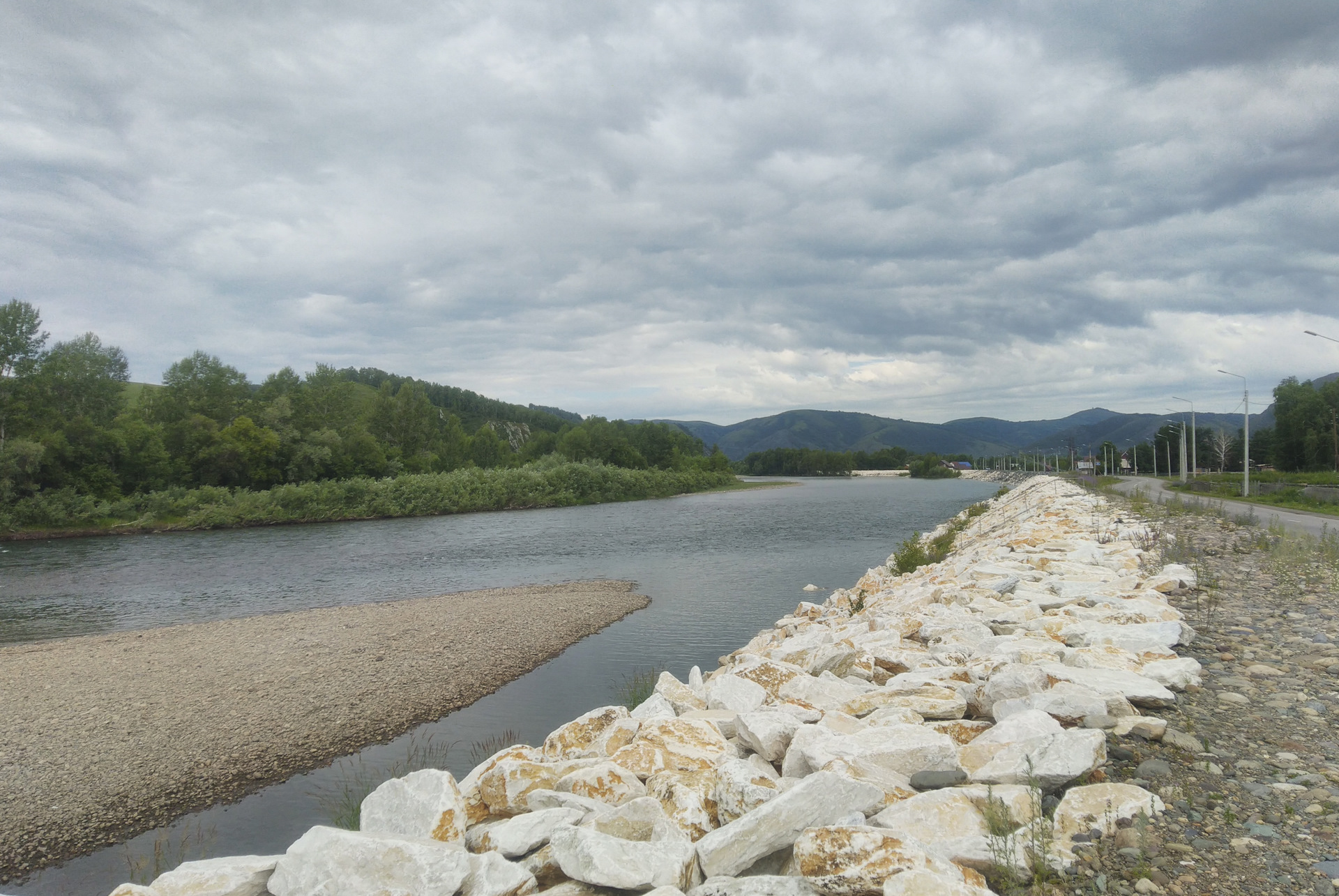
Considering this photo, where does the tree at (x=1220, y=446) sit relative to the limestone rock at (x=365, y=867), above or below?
above

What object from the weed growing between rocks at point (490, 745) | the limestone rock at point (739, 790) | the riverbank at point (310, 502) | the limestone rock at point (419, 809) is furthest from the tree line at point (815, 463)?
the limestone rock at point (419, 809)

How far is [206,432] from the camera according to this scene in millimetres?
59469

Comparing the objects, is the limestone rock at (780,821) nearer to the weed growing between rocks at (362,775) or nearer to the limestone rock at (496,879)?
the limestone rock at (496,879)

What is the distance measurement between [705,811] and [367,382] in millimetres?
172745

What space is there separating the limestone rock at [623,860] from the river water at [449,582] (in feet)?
14.6

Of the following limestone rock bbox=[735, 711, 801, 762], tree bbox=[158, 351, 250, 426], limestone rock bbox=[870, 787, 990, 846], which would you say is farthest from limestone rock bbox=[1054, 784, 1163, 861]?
tree bbox=[158, 351, 250, 426]

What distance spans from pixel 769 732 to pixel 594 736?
193 cm

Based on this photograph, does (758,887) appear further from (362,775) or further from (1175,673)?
(362,775)

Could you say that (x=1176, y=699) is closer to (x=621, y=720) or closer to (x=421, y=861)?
(x=621, y=720)

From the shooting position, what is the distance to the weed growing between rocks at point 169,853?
569cm

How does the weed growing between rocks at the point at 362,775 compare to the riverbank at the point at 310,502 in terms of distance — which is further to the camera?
the riverbank at the point at 310,502

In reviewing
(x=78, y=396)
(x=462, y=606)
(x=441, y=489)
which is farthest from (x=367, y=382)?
(x=462, y=606)

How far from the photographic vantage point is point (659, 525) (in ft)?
139

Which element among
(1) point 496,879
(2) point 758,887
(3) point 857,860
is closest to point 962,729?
(3) point 857,860
